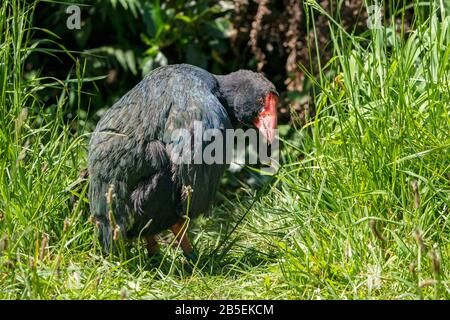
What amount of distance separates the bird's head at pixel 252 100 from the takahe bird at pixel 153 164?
7.6 inches

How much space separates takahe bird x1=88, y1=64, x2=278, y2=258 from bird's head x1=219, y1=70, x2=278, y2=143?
0.63ft

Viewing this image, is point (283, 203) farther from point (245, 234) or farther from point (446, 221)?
point (446, 221)

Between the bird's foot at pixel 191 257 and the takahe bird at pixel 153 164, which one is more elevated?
the takahe bird at pixel 153 164

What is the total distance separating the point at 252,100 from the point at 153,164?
65 cm

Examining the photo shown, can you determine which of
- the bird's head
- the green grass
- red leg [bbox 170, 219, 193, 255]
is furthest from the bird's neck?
red leg [bbox 170, 219, 193, 255]

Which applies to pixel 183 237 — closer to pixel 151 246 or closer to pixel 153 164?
pixel 151 246

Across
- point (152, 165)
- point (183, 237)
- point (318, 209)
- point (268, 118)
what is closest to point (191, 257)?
point (183, 237)

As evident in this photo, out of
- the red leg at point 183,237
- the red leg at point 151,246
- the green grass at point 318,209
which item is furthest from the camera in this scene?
the red leg at point 151,246

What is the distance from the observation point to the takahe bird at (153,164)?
381 centimetres

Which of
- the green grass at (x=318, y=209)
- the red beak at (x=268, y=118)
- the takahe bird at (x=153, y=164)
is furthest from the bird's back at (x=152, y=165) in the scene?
the red beak at (x=268, y=118)

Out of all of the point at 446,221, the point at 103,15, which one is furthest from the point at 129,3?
the point at 446,221

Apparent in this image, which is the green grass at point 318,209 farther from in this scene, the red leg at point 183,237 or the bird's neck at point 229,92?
the bird's neck at point 229,92

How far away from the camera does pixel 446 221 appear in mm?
3516

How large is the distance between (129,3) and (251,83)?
1.57m
